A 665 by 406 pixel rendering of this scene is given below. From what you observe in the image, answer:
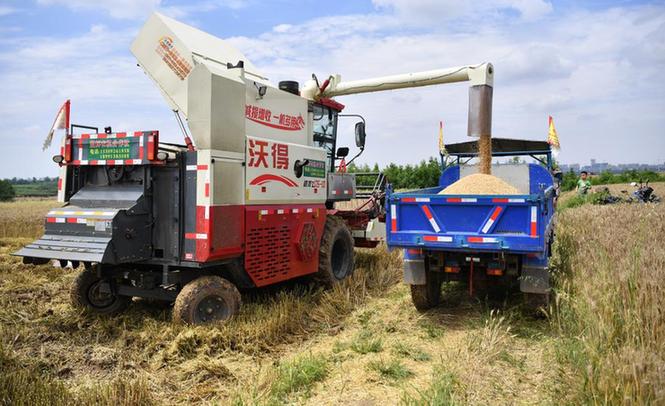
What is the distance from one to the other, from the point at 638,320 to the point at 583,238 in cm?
281

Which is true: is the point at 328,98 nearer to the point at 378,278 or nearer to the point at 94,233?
the point at 378,278

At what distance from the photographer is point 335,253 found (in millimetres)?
7715

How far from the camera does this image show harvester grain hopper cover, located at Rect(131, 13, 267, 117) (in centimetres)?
646

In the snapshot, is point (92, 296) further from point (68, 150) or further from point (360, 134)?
point (360, 134)

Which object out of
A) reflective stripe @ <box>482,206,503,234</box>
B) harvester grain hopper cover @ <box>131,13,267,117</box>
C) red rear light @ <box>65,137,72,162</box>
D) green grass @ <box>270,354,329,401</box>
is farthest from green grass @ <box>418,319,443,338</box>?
red rear light @ <box>65,137,72,162</box>

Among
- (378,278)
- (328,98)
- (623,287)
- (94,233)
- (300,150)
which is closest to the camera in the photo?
(623,287)

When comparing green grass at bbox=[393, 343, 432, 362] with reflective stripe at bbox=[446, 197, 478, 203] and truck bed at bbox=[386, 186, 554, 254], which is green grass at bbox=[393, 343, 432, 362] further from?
reflective stripe at bbox=[446, 197, 478, 203]

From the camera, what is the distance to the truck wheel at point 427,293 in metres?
5.62

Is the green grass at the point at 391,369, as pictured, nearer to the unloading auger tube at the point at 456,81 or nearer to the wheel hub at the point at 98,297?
the wheel hub at the point at 98,297

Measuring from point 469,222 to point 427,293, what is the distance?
1.04 meters

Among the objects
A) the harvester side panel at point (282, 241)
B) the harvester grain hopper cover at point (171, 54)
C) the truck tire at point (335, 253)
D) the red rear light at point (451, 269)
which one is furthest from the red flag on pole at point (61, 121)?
the red rear light at point (451, 269)

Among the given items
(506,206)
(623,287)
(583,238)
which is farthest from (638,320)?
(583,238)

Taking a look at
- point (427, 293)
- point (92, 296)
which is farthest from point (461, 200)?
point (92, 296)

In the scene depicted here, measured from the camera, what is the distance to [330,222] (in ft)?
24.1
